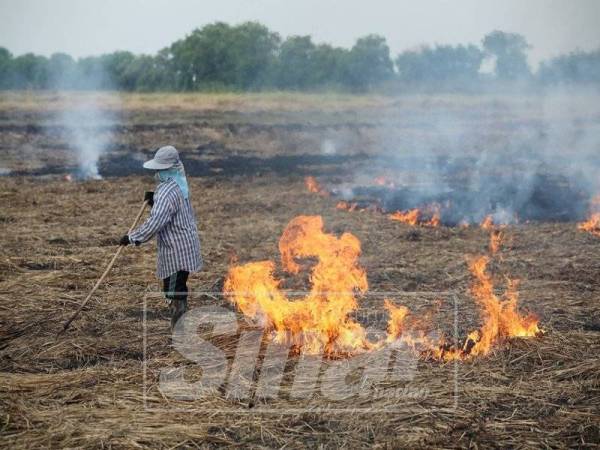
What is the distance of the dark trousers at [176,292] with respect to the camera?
5.96 m

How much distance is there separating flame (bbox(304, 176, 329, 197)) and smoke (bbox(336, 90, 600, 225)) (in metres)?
0.41

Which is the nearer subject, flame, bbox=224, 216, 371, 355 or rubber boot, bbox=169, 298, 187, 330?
flame, bbox=224, 216, 371, 355

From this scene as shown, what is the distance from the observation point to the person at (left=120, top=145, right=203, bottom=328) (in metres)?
5.66

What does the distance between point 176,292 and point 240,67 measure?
28.7 metres

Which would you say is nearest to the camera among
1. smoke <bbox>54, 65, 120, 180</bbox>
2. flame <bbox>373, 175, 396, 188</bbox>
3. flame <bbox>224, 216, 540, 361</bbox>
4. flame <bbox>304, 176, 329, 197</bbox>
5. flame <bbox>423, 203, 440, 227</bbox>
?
flame <bbox>224, 216, 540, 361</bbox>

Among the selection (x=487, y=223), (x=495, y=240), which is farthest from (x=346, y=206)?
(x=495, y=240)

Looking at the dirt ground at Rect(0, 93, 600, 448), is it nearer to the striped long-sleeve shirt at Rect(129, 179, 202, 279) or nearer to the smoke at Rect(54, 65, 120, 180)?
the striped long-sleeve shirt at Rect(129, 179, 202, 279)

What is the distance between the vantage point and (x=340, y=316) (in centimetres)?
579

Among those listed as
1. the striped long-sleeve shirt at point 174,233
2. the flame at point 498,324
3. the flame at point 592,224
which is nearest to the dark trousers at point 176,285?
the striped long-sleeve shirt at point 174,233

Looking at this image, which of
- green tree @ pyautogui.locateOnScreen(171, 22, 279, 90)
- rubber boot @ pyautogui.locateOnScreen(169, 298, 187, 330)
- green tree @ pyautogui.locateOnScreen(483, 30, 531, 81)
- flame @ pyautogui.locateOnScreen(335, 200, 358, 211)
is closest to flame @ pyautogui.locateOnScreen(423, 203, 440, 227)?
flame @ pyautogui.locateOnScreen(335, 200, 358, 211)

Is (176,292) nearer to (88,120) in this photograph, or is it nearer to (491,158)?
(491,158)

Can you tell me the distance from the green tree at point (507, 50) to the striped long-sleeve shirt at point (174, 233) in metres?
19.9

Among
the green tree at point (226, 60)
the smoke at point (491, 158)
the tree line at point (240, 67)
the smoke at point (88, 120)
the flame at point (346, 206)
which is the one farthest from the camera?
the green tree at point (226, 60)

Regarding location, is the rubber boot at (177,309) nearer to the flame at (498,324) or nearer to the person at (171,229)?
the person at (171,229)
